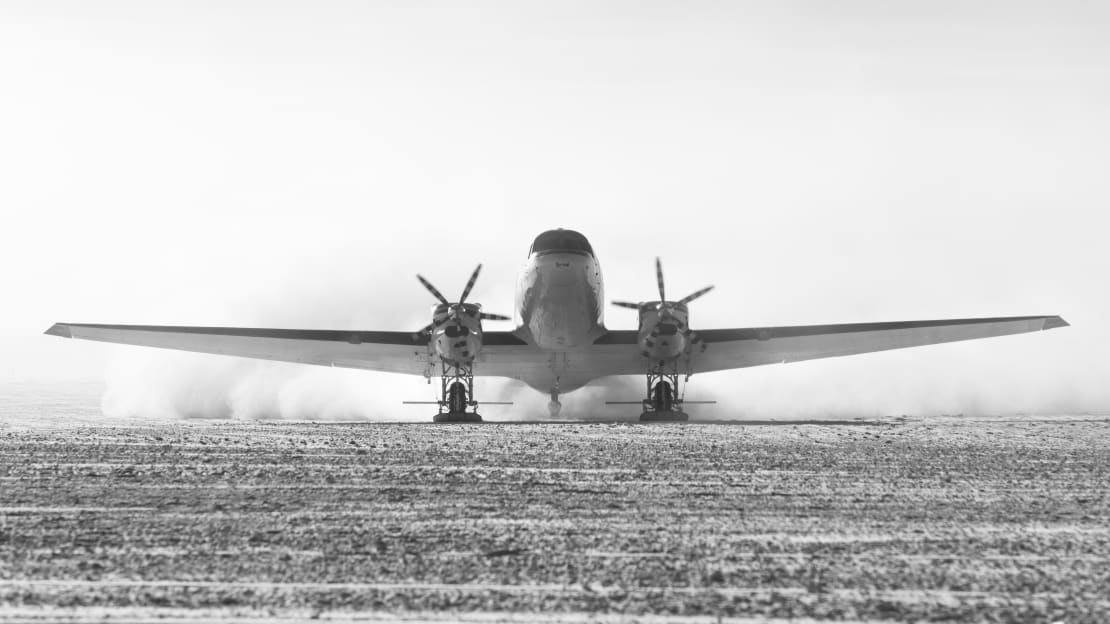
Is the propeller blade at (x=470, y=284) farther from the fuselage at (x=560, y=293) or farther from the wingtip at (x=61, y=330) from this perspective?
the wingtip at (x=61, y=330)

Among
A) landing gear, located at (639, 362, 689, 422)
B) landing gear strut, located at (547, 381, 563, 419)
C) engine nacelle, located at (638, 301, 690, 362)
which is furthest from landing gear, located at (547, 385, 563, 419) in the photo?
engine nacelle, located at (638, 301, 690, 362)

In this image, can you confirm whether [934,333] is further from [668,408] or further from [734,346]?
[668,408]

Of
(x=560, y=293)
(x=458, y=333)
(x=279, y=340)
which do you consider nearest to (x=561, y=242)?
(x=560, y=293)

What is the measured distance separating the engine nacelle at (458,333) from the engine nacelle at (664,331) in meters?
5.25

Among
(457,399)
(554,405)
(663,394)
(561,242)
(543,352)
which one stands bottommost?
(554,405)

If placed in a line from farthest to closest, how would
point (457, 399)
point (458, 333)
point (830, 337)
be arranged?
point (830, 337) < point (457, 399) < point (458, 333)

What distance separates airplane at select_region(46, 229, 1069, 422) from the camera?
99.1 feet

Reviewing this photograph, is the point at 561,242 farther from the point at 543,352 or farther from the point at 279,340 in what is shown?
the point at 279,340

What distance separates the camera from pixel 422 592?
22.0ft

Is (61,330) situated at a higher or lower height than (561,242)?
lower

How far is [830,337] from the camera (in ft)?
108

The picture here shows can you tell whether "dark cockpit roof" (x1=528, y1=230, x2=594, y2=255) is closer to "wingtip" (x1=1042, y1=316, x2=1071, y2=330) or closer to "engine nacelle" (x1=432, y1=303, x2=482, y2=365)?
"engine nacelle" (x1=432, y1=303, x2=482, y2=365)

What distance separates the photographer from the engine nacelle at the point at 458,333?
1179 inches

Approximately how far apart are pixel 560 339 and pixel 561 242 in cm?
318
